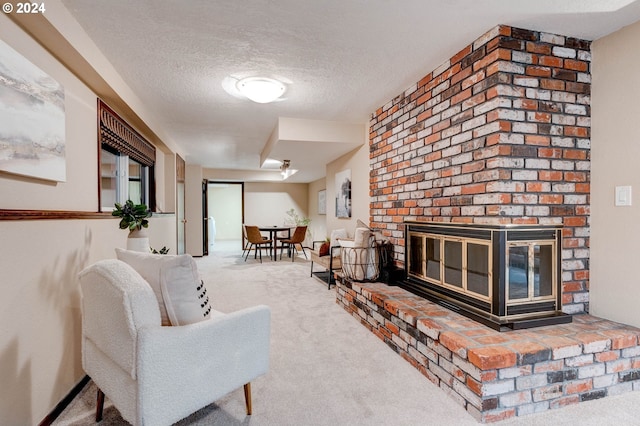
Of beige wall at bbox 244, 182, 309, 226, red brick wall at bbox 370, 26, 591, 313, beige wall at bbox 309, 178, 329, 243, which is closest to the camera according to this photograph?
red brick wall at bbox 370, 26, 591, 313

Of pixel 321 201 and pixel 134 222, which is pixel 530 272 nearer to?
pixel 134 222

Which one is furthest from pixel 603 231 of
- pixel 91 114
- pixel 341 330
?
pixel 91 114

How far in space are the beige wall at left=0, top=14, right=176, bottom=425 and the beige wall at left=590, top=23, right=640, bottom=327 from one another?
11.0 ft

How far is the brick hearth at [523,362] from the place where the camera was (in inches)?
64.4

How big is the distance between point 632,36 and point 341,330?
291 cm

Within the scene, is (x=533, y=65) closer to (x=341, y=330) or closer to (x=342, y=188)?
(x=341, y=330)

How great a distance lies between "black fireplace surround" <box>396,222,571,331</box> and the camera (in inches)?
77.6

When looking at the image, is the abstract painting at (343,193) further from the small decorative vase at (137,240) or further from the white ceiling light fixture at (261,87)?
the small decorative vase at (137,240)

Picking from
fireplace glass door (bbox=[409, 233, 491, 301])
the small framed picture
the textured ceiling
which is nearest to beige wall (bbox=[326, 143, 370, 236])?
the textured ceiling

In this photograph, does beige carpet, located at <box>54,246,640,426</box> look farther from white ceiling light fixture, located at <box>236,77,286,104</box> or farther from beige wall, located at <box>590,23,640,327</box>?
white ceiling light fixture, located at <box>236,77,286,104</box>

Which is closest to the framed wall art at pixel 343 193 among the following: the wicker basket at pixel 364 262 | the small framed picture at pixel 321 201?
the wicker basket at pixel 364 262

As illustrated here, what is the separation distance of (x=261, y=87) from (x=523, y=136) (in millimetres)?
2102

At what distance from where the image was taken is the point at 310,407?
1729mm

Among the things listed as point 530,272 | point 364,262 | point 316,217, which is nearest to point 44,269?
point 364,262
